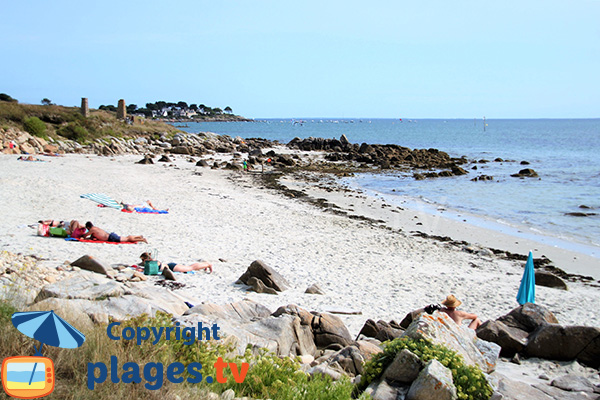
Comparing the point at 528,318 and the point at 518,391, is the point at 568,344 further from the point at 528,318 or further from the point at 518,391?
the point at 518,391

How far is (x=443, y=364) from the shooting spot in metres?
5.07

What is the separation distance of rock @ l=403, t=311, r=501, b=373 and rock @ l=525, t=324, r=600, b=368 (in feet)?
5.46

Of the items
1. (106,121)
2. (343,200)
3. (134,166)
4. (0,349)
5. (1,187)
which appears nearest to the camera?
A: (0,349)

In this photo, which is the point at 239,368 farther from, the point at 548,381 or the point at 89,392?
the point at 548,381

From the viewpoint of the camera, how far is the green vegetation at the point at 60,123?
3462 centimetres

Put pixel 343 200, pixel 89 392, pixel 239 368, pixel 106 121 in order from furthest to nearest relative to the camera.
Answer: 1. pixel 106 121
2. pixel 343 200
3. pixel 239 368
4. pixel 89 392

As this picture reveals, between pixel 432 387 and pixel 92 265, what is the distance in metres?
7.41

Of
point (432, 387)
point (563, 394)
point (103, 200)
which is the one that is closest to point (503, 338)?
point (563, 394)

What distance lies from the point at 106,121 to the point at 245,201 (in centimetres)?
3123

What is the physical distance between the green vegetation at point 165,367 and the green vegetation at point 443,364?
470mm

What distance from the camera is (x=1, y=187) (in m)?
17.3

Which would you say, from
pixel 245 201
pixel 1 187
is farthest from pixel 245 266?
pixel 1 187

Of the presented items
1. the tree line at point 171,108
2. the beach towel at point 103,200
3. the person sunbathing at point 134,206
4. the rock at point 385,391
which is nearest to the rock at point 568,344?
the rock at point 385,391

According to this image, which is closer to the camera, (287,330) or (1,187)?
(287,330)
